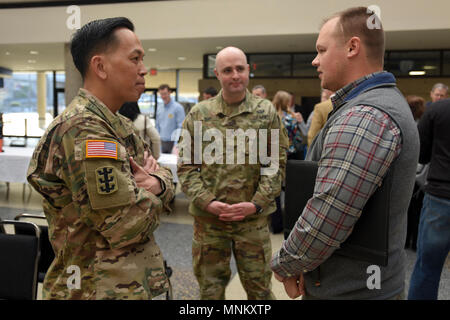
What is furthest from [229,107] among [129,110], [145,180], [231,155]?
[129,110]

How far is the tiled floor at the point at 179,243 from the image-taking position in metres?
3.02

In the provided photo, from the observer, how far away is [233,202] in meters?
2.27

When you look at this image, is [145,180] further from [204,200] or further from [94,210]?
[204,200]

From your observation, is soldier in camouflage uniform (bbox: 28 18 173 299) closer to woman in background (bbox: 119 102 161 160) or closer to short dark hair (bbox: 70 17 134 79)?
short dark hair (bbox: 70 17 134 79)

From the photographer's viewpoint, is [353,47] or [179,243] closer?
[353,47]

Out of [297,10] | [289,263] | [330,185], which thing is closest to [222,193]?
[289,263]

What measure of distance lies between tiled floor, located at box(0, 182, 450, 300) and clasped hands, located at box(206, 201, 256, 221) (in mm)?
982

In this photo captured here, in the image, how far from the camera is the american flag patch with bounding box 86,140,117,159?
3.89 feet

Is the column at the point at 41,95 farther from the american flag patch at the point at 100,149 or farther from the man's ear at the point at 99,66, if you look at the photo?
the american flag patch at the point at 100,149

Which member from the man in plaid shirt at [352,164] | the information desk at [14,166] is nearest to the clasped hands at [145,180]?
the man in plaid shirt at [352,164]

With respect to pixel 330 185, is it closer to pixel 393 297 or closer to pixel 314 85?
pixel 393 297

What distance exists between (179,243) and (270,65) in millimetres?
7946

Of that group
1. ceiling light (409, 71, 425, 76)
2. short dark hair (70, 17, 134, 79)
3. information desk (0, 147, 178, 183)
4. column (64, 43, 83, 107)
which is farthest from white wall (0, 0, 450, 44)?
short dark hair (70, 17, 134, 79)

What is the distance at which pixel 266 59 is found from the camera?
1111 cm
